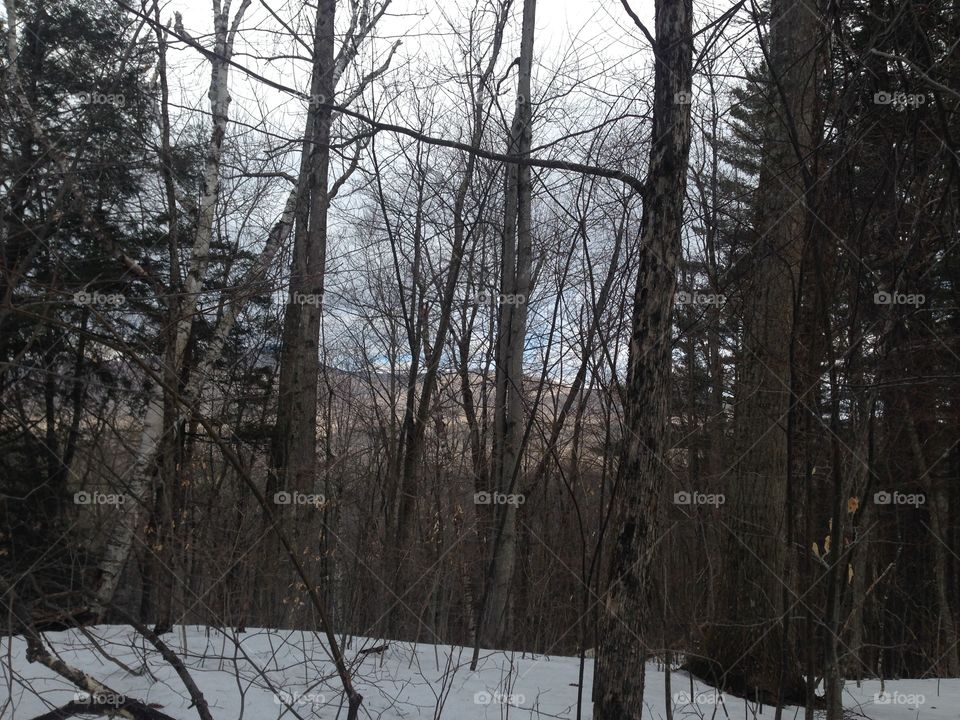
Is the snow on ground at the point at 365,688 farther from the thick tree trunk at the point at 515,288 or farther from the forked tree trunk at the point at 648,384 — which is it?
the thick tree trunk at the point at 515,288

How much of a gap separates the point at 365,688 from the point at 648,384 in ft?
9.79

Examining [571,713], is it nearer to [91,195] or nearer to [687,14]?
[687,14]

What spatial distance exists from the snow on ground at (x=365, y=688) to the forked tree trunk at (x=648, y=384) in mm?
1004

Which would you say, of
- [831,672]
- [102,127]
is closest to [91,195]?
[102,127]

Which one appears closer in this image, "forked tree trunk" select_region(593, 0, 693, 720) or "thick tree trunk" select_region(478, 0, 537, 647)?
"forked tree trunk" select_region(593, 0, 693, 720)

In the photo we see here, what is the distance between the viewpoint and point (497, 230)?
39.6ft

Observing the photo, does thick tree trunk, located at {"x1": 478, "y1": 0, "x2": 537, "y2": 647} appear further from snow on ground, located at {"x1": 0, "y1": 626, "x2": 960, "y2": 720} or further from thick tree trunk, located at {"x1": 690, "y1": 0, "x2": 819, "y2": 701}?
thick tree trunk, located at {"x1": 690, "y1": 0, "x2": 819, "y2": 701}

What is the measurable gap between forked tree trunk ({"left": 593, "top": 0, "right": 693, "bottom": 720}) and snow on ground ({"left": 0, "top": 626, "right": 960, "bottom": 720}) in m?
1.00

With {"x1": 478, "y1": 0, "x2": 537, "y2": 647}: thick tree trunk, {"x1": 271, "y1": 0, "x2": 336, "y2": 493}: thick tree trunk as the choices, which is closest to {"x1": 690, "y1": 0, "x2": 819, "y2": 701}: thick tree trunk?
{"x1": 478, "y1": 0, "x2": 537, "y2": 647}: thick tree trunk

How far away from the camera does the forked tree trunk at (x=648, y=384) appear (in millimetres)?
3457

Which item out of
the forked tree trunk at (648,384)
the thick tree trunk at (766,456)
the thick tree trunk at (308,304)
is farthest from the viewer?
the thick tree trunk at (308,304)

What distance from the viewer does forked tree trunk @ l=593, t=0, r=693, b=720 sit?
3.46m

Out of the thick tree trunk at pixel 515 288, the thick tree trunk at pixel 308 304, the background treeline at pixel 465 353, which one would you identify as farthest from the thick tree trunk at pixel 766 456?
the thick tree trunk at pixel 308 304

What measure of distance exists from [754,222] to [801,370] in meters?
2.30
